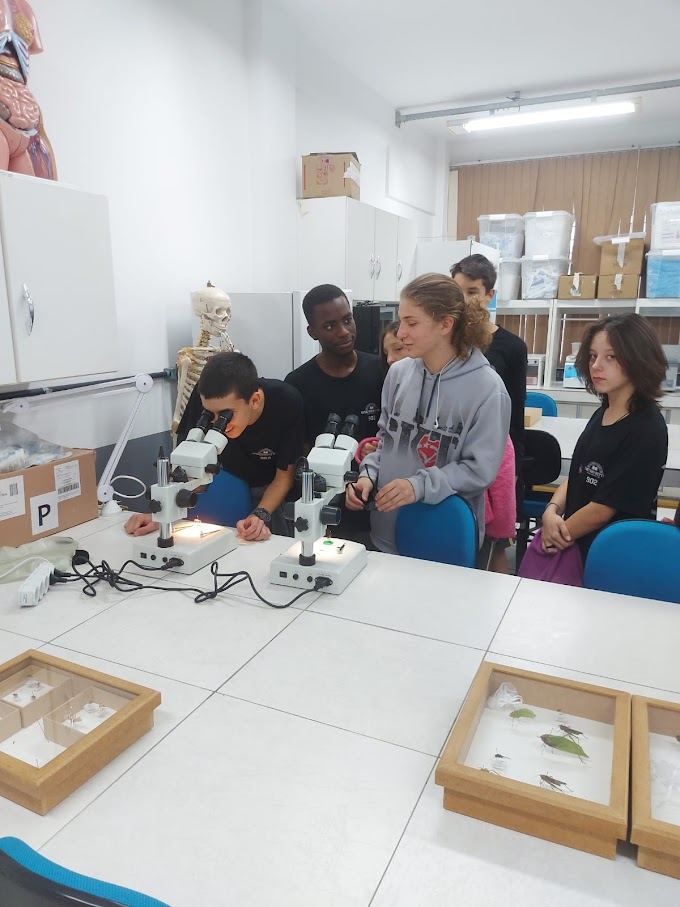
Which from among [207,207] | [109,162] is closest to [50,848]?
[109,162]

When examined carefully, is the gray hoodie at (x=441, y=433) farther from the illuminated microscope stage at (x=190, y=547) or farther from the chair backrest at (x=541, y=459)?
the chair backrest at (x=541, y=459)

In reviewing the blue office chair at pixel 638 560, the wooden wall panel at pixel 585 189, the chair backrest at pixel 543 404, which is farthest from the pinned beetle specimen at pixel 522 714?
the wooden wall panel at pixel 585 189

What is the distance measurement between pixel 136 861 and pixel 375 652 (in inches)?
22.9

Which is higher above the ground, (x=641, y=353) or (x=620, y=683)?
(x=641, y=353)

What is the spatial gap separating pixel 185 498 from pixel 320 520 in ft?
1.20

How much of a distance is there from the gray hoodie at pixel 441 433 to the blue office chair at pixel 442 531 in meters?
0.06

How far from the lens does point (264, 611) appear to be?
143 centimetres

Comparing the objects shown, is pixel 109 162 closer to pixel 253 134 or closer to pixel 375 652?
pixel 253 134

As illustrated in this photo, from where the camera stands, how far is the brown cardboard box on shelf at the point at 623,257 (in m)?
5.33

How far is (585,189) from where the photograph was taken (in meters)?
5.97

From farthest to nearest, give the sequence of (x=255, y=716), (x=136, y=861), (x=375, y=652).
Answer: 1. (x=375, y=652)
2. (x=255, y=716)
3. (x=136, y=861)

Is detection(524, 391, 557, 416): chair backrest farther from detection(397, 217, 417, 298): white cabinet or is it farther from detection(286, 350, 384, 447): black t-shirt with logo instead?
detection(286, 350, 384, 447): black t-shirt with logo

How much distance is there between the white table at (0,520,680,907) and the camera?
0.76m

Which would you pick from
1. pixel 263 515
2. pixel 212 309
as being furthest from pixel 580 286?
pixel 263 515
